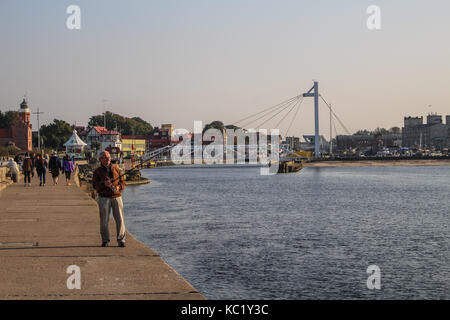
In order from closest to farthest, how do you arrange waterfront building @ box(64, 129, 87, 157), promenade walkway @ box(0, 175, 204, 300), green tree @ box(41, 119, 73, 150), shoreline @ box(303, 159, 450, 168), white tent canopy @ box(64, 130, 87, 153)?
promenade walkway @ box(0, 175, 204, 300)
waterfront building @ box(64, 129, 87, 157)
white tent canopy @ box(64, 130, 87, 153)
green tree @ box(41, 119, 73, 150)
shoreline @ box(303, 159, 450, 168)

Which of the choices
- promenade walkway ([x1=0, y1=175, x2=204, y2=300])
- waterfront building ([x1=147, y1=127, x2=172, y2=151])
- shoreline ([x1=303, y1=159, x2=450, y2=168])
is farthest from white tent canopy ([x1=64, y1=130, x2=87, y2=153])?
promenade walkway ([x1=0, y1=175, x2=204, y2=300])

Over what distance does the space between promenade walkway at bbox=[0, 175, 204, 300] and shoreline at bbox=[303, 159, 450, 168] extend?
142756 mm

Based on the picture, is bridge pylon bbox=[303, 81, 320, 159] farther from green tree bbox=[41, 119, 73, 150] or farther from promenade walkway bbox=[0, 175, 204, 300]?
promenade walkway bbox=[0, 175, 204, 300]

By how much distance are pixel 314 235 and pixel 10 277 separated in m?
17.5

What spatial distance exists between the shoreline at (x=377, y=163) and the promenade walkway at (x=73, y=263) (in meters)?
143

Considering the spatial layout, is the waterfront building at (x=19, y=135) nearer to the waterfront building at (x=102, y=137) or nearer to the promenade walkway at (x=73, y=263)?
the waterfront building at (x=102, y=137)

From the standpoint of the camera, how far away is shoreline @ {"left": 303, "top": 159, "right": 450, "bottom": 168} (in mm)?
160125

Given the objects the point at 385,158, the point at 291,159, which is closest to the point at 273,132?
the point at 291,159

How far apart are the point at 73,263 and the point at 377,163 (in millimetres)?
169248

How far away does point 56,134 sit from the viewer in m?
148

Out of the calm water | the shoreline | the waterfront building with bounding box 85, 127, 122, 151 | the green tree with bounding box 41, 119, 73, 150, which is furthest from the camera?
the shoreline

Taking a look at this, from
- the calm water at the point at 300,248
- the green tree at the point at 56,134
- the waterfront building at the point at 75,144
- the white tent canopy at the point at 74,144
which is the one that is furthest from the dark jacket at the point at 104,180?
the green tree at the point at 56,134
